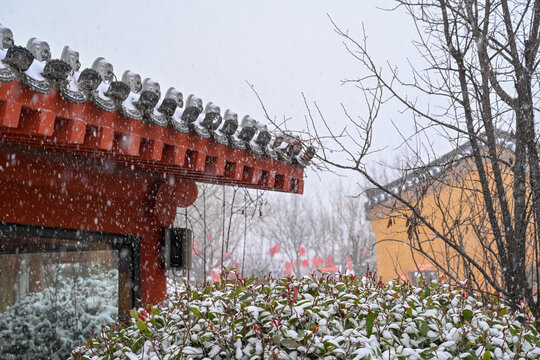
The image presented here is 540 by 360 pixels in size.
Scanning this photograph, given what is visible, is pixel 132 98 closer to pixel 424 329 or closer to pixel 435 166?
pixel 435 166

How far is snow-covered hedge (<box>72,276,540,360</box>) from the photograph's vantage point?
8.09 ft

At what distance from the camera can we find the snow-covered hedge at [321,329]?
247cm

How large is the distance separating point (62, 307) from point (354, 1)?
34.2 feet

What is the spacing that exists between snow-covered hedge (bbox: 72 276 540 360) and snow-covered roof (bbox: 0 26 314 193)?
3.70 feet

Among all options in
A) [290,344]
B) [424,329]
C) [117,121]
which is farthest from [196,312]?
[117,121]

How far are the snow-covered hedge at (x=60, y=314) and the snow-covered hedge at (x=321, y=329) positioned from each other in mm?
1590

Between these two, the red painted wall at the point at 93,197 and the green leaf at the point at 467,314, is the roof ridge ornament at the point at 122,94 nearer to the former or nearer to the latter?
the red painted wall at the point at 93,197

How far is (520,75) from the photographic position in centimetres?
301

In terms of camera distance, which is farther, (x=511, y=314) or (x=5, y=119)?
(x=511, y=314)

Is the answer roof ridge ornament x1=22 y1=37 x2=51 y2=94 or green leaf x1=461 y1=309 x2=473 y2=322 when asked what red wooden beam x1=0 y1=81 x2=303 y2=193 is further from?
green leaf x1=461 y1=309 x2=473 y2=322

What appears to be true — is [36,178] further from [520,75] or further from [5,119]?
[520,75]

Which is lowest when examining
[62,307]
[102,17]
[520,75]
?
[62,307]

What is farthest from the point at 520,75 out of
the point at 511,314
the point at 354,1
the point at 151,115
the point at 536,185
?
the point at 354,1

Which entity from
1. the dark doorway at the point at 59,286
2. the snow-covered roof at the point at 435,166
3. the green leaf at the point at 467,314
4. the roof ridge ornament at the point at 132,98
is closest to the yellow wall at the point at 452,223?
the snow-covered roof at the point at 435,166
